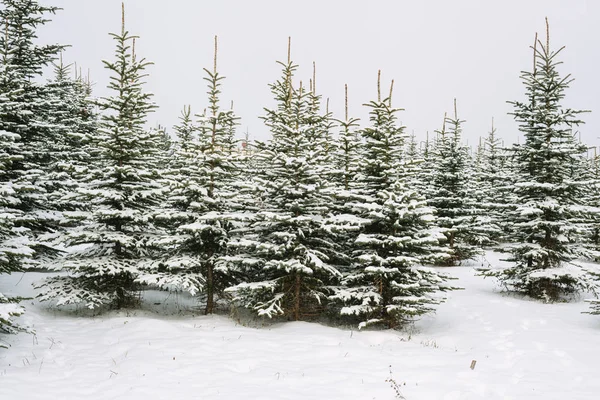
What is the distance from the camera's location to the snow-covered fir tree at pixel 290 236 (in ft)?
39.4

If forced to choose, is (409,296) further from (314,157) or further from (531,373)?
(314,157)

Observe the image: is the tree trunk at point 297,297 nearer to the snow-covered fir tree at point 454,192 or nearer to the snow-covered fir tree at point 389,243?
the snow-covered fir tree at point 389,243

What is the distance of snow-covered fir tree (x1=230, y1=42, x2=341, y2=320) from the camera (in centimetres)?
1202

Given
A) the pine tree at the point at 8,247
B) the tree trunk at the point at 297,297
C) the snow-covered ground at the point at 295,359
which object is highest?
the pine tree at the point at 8,247

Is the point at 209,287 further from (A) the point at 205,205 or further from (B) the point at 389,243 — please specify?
(B) the point at 389,243

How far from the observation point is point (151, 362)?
8.87m

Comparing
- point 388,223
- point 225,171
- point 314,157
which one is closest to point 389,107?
point 314,157

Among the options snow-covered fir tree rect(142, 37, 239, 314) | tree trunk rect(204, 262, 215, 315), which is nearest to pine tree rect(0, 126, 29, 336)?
snow-covered fir tree rect(142, 37, 239, 314)

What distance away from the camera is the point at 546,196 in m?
15.5

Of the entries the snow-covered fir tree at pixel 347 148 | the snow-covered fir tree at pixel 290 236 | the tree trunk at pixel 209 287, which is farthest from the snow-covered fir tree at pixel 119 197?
the snow-covered fir tree at pixel 347 148

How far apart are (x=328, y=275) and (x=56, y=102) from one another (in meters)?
13.6

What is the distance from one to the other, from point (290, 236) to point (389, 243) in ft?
9.51

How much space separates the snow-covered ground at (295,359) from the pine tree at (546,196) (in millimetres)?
2166

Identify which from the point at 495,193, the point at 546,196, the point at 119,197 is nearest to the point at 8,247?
the point at 119,197
